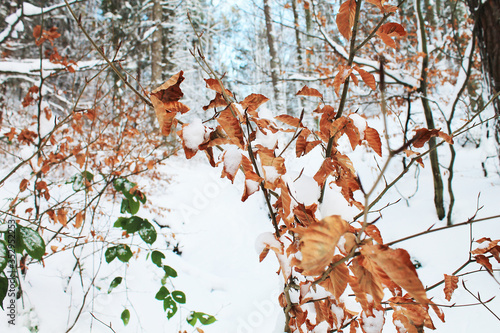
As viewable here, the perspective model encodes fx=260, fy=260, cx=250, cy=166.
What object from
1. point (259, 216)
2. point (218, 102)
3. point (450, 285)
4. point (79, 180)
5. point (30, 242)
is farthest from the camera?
point (259, 216)

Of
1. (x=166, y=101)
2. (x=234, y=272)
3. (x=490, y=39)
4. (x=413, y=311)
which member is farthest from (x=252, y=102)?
(x=234, y=272)

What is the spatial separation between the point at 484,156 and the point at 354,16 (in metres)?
3.64

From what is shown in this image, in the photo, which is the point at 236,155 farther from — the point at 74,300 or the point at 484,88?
the point at 484,88

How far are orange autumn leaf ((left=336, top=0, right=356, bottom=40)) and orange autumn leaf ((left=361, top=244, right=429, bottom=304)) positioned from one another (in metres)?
0.45

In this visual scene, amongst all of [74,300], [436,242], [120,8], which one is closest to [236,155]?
[74,300]

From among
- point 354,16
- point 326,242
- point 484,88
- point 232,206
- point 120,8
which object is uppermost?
point 120,8

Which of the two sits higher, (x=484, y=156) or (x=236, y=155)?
(x=484, y=156)

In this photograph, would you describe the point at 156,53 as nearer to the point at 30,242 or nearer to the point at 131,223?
the point at 131,223

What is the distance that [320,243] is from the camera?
33 centimetres

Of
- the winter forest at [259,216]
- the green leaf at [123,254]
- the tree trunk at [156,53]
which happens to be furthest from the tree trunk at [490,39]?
the tree trunk at [156,53]

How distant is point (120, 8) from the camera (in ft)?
30.1

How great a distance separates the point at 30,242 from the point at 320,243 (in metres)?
0.92

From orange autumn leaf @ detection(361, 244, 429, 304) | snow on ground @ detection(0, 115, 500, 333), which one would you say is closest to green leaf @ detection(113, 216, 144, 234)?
snow on ground @ detection(0, 115, 500, 333)

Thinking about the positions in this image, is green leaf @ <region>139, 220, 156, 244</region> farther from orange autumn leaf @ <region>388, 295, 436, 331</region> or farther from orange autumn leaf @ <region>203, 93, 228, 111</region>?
orange autumn leaf @ <region>388, 295, 436, 331</region>
